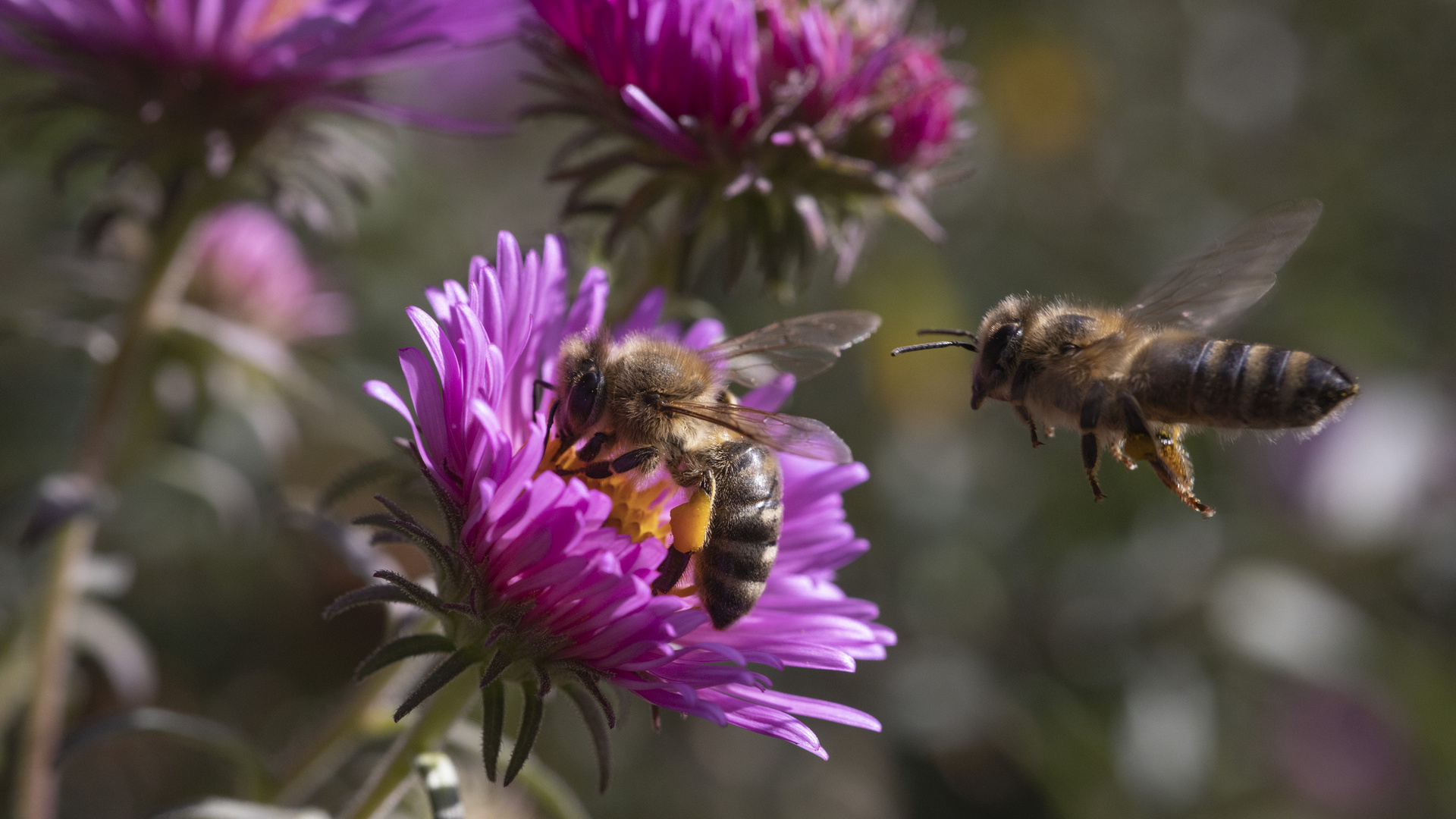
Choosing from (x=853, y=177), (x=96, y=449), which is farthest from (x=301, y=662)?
(x=853, y=177)

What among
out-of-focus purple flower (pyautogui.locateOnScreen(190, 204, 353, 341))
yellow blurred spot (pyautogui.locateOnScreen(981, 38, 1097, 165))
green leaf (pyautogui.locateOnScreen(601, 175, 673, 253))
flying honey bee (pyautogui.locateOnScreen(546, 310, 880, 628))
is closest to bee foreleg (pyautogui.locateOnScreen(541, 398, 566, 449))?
flying honey bee (pyautogui.locateOnScreen(546, 310, 880, 628))

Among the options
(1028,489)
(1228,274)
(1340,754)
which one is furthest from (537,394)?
(1340,754)

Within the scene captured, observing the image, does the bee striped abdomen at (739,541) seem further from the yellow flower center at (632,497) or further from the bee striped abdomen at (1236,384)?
the bee striped abdomen at (1236,384)

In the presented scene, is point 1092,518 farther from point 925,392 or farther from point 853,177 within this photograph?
point 853,177

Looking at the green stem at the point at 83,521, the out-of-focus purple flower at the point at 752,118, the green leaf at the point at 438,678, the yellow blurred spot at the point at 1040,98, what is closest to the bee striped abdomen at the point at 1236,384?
the out-of-focus purple flower at the point at 752,118

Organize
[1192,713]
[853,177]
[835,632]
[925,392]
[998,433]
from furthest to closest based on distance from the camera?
[998,433] < [925,392] < [1192,713] < [853,177] < [835,632]

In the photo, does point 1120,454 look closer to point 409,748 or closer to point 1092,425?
point 1092,425

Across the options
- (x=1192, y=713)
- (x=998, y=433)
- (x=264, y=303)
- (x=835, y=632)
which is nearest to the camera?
(x=835, y=632)
